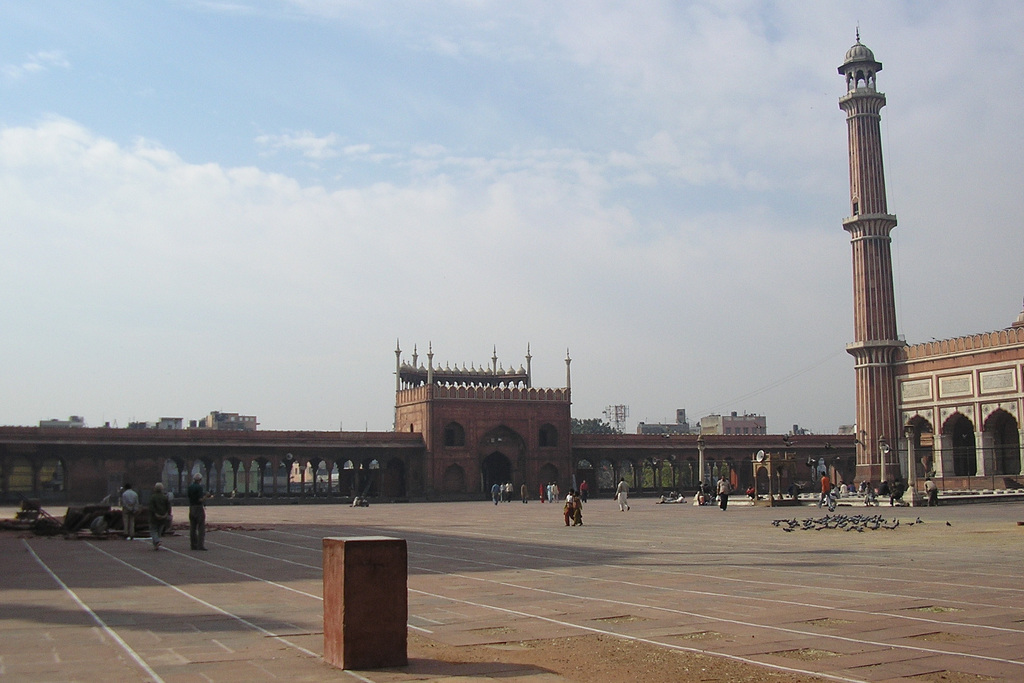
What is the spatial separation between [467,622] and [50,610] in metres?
3.79

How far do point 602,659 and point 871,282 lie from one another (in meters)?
48.8

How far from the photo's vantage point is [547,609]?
866 centimetres

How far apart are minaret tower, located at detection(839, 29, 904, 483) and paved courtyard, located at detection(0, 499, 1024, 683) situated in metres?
36.5

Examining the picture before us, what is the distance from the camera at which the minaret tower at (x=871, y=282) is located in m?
51.2

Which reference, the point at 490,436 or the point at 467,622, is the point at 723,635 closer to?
the point at 467,622

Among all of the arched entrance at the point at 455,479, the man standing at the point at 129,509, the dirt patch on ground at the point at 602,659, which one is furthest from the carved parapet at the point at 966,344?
the dirt patch on ground at the point at 602,659

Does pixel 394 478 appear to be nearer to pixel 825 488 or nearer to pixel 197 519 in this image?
pixel 825 488

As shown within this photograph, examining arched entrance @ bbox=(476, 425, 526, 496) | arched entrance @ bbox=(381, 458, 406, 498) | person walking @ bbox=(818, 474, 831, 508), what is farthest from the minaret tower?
arched entrance @ bbox=(381, 458, 406, 498)

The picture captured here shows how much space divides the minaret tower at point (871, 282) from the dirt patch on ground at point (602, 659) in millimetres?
47469

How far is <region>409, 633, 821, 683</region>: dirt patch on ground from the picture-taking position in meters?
5.79

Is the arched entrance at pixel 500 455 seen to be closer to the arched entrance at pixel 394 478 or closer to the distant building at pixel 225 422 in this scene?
the arched entrance at pixel 394 478

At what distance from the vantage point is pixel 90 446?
4462 centimetres

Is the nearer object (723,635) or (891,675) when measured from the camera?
(891,675)

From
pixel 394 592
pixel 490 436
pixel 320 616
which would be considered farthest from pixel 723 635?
pixel 490 436
